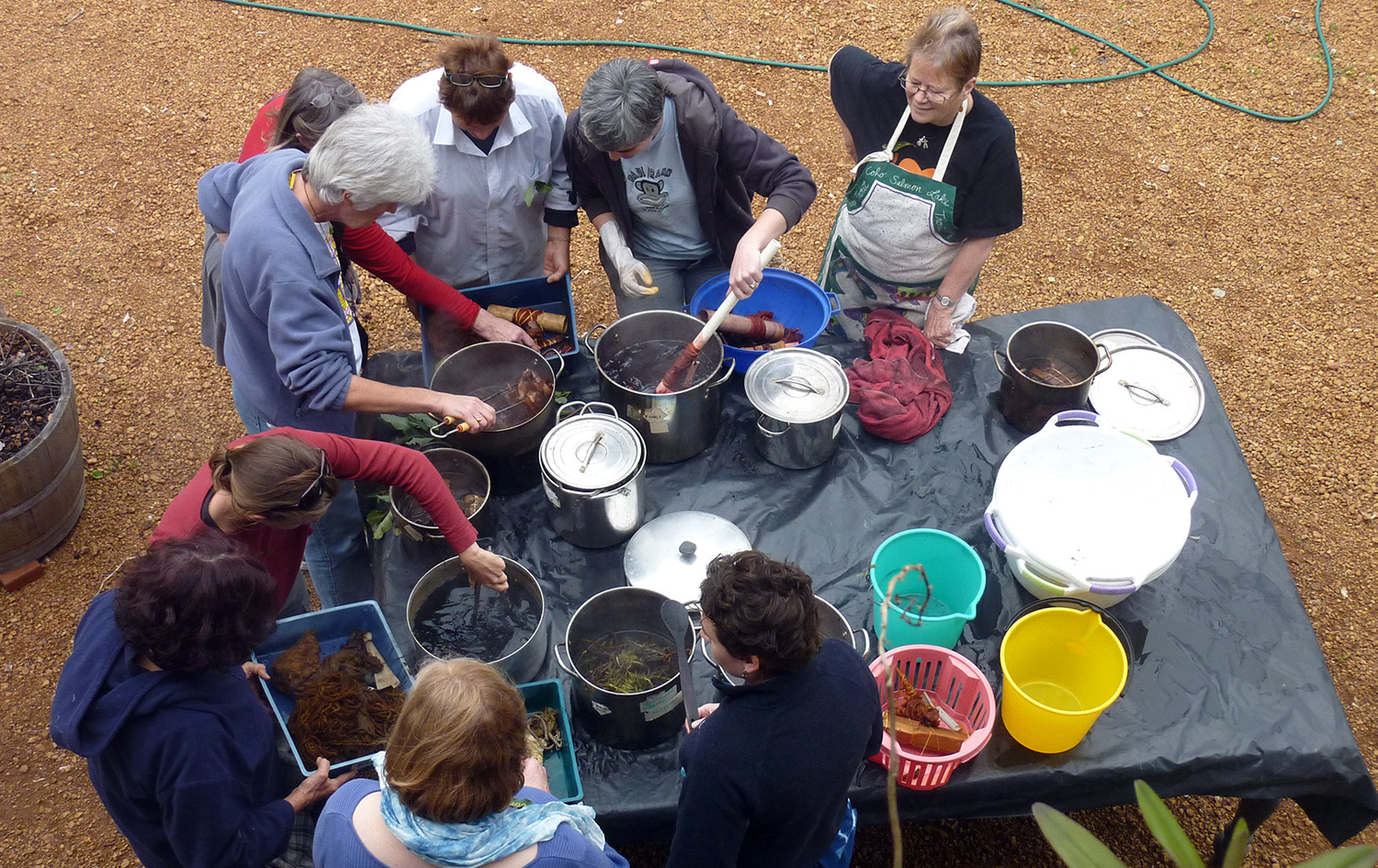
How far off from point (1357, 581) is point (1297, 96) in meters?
4.16

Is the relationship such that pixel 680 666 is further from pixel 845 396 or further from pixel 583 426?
pixel 845 396

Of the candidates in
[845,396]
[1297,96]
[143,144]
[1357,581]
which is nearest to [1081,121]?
[1297,96]

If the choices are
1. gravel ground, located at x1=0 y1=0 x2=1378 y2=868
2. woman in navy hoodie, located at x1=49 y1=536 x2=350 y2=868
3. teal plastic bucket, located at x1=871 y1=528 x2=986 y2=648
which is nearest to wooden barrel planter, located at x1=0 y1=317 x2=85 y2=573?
gravel ground, located at x1=0 y1=0 x2=1378 y2=868

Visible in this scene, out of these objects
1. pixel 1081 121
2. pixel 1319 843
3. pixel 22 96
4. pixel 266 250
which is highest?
pixel 266 250

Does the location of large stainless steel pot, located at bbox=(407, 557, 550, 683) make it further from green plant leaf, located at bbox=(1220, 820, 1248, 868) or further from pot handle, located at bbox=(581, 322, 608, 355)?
green plant leaf, located at bbox=(1220, 820, 1248, 868)

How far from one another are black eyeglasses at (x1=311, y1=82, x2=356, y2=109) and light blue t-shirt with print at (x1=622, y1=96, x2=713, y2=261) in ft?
3.28

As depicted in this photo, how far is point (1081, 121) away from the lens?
6.32 metres

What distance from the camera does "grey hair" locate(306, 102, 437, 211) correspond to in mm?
2500

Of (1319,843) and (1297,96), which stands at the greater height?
(1297,96)

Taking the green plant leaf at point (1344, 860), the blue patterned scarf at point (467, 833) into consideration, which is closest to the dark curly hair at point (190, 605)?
the blue patterned scarf at point (467, 833)

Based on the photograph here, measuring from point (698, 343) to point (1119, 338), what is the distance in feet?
5.53

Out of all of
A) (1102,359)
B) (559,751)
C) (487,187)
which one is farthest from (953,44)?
(559,751)

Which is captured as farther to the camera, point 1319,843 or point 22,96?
point 22,96

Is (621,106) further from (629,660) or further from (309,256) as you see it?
(629,660)
